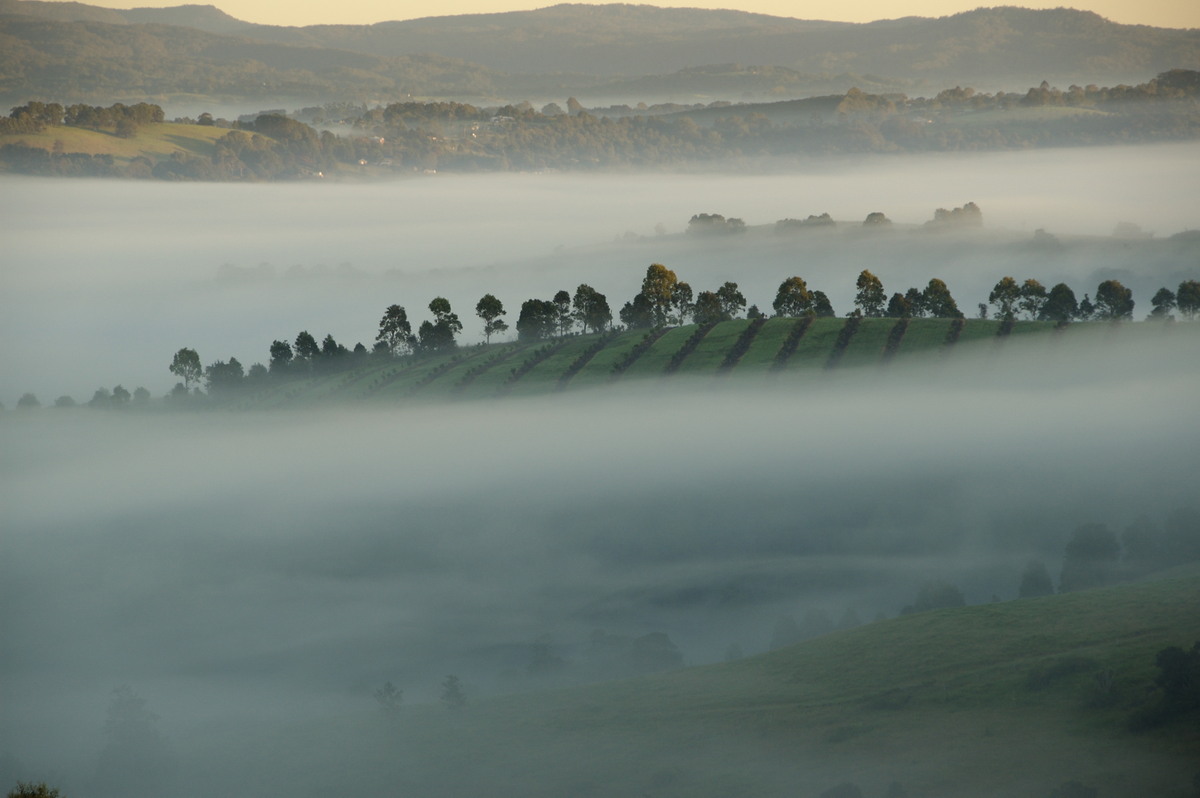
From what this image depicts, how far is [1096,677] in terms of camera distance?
99.8m

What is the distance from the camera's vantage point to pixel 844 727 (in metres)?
105

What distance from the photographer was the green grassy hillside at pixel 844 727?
91.8 meters

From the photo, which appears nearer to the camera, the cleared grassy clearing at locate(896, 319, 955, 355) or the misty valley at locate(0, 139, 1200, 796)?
the misty valley at locate(0, 139, 1200, 796)

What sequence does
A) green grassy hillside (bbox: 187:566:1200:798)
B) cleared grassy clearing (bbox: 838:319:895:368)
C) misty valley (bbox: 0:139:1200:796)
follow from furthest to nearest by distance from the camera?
cleared grassy clearing (bbox: 838:319:895:368), misty valley (bbox: 0:139:1200:796), green grassy hillside (bbox: 187:566:1200:798)

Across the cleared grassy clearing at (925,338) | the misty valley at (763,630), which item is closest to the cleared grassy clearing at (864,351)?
the misty valley at (763,630)

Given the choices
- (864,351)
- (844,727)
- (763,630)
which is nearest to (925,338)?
(864,351)

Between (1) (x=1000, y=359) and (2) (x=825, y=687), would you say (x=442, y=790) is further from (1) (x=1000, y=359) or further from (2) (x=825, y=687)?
(1) (x=1000, y=359)

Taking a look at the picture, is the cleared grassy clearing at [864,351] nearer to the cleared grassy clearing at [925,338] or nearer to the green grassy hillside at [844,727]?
the cleared grassy clearing at [925,338]

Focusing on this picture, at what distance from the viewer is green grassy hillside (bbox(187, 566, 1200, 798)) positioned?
91812 millimetres

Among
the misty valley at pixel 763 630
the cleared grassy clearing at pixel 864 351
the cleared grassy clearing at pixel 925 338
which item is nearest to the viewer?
the misty valley at pixel 763 630

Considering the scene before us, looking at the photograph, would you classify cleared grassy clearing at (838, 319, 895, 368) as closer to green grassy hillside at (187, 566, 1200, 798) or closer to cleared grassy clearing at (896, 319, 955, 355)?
cleared grassy clearing at (896, 319, 955, 355)

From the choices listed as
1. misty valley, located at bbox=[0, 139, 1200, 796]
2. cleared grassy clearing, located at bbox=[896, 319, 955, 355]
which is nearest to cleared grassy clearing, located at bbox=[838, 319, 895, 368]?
misty valley, located at bbox=[0, 139, 1200, 796]

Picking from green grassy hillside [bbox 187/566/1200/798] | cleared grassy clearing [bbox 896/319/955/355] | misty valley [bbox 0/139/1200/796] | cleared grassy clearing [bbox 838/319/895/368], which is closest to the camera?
green grassy hillside [bbox 187/566/1200/798]

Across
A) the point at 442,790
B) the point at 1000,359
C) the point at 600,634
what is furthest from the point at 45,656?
the point at 1000,359
